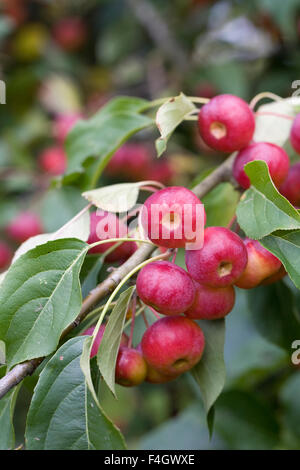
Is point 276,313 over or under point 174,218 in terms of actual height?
under

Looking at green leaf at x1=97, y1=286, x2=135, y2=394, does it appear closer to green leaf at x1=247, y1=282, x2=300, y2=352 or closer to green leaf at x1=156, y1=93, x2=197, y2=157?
green leaf at x1=156, y1=93, x2=197, y2=157

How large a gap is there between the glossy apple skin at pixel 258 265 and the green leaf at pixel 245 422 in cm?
77

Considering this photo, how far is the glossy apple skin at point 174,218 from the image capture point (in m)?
0.74

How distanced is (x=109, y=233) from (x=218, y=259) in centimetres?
22

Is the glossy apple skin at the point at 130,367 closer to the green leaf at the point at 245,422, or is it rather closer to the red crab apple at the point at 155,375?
the red crab apple at the point at 155,375

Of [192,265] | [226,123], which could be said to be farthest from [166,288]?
[226,123]

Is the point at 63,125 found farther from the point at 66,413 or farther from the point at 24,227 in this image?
the point at 66,413

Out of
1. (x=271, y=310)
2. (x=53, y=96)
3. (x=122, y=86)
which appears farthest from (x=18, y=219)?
(x=271, y=310)

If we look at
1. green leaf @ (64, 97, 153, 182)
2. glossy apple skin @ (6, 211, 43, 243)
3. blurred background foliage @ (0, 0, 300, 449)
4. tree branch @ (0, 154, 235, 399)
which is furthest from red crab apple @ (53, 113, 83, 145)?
tree branch @ (0, 154, 235, 399)

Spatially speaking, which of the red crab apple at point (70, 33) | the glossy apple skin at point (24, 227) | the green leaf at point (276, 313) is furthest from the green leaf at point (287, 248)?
the red crab apple at point (70, 33)

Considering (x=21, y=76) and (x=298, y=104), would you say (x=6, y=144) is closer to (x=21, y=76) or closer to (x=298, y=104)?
(x=21, y=76)

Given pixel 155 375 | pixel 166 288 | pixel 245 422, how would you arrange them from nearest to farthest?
pixel 166 288 → pixel 155 375 → pixel 245 422

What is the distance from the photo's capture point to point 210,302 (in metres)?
0.78
